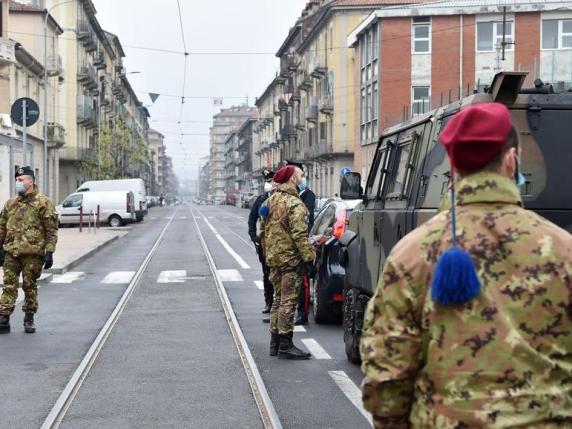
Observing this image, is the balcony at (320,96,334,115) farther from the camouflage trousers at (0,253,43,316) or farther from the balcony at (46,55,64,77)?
the camouflage trousers at (0,253,43,316)

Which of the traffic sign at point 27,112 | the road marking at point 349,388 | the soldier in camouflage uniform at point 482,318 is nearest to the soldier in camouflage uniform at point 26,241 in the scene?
the road marking at point 349,388

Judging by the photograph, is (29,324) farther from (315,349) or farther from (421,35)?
(421,35)

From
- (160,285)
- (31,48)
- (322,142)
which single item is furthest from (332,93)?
(160,285)

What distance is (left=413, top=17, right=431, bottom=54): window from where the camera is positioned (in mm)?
46531

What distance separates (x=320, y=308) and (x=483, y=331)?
27.7 ft

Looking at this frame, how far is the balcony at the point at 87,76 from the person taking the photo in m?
68.0

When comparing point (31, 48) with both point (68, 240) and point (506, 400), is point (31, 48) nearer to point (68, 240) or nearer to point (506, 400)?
point (68, 240)

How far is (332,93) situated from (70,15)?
20701 mm

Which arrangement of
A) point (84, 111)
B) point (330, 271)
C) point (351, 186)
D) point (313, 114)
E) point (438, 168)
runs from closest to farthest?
point (438, 168), point (351, 186), point (330, 271), point (84, 111), point (313, 114)

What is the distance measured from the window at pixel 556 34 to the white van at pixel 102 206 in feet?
70.2

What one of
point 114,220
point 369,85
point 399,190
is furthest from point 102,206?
point 399,190

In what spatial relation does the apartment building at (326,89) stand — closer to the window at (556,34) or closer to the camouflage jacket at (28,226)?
the window at (556,34)

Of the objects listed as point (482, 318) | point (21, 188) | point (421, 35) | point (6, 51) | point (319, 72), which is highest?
point (319, 72)

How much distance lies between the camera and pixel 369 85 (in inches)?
2009
